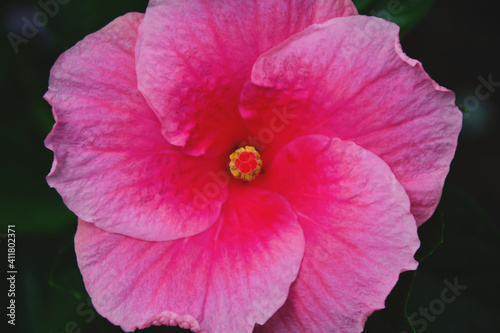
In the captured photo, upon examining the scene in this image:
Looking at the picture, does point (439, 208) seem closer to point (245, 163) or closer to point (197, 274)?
point (245, 163)

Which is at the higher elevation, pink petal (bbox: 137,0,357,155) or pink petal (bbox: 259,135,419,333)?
pink petal (bbox: 137,0,357,155)

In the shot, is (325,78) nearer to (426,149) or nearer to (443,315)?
(426,149)

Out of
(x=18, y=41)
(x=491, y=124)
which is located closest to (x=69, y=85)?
(x=18, y=41)

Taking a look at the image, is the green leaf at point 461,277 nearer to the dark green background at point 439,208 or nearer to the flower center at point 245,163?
the dark green background at point 439,208

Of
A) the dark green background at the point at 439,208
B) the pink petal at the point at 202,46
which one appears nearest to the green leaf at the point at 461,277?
the dark green background at the point at 439,208

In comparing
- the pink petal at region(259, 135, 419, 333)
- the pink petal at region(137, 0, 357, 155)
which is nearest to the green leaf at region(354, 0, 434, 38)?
the pink petal at region(137, 0, 357, 155)

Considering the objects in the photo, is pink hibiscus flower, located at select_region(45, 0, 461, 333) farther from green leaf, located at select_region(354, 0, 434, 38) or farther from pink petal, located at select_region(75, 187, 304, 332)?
green leaf, located at select_region(354, 0, 434, 38)
